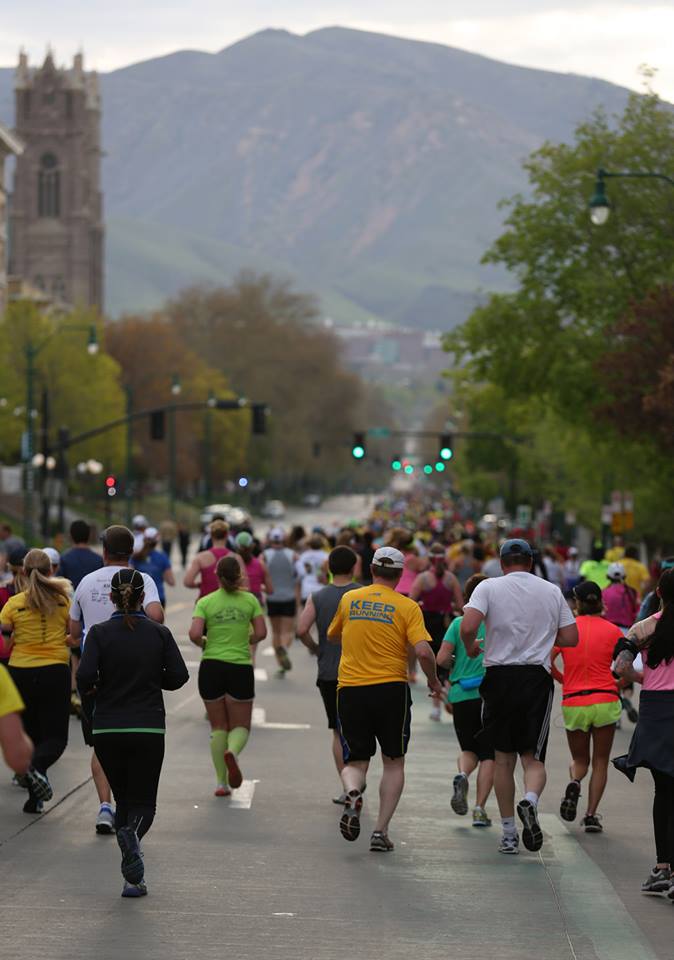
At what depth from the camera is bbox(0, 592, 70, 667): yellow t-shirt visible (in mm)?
12875

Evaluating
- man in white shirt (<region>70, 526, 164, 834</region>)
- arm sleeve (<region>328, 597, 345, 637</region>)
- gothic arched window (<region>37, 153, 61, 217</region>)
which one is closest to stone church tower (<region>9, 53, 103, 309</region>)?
gothic arched window (<region>37, 153, 61, 217</region>)

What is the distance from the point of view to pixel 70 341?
91375 mm

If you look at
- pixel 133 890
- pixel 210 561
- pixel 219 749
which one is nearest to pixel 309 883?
pixel 133 890

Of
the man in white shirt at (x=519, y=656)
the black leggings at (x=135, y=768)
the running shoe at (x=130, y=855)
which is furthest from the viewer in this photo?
the man in white shirt at (x=519, y=656)

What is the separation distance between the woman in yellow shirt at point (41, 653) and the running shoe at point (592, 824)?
137 inches

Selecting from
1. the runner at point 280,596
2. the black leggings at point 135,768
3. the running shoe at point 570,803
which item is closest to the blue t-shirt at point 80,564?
the running shoe at point 570,803

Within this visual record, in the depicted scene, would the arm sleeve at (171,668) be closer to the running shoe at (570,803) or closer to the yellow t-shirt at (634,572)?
the running shoe at (570,803)

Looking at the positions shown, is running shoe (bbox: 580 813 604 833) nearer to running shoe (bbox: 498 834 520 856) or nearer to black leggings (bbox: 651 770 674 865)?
running shoe (bbox: 498 834 520 856)

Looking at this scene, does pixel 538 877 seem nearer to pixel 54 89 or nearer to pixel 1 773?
pixel 1 773

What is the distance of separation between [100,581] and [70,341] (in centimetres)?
8060

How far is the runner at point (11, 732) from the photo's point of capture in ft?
22.1

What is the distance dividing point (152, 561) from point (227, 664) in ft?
23.9

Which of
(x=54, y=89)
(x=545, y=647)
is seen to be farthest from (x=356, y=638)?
(x=54, y=89)

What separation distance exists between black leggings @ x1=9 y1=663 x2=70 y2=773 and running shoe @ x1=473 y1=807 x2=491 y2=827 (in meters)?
2.74
